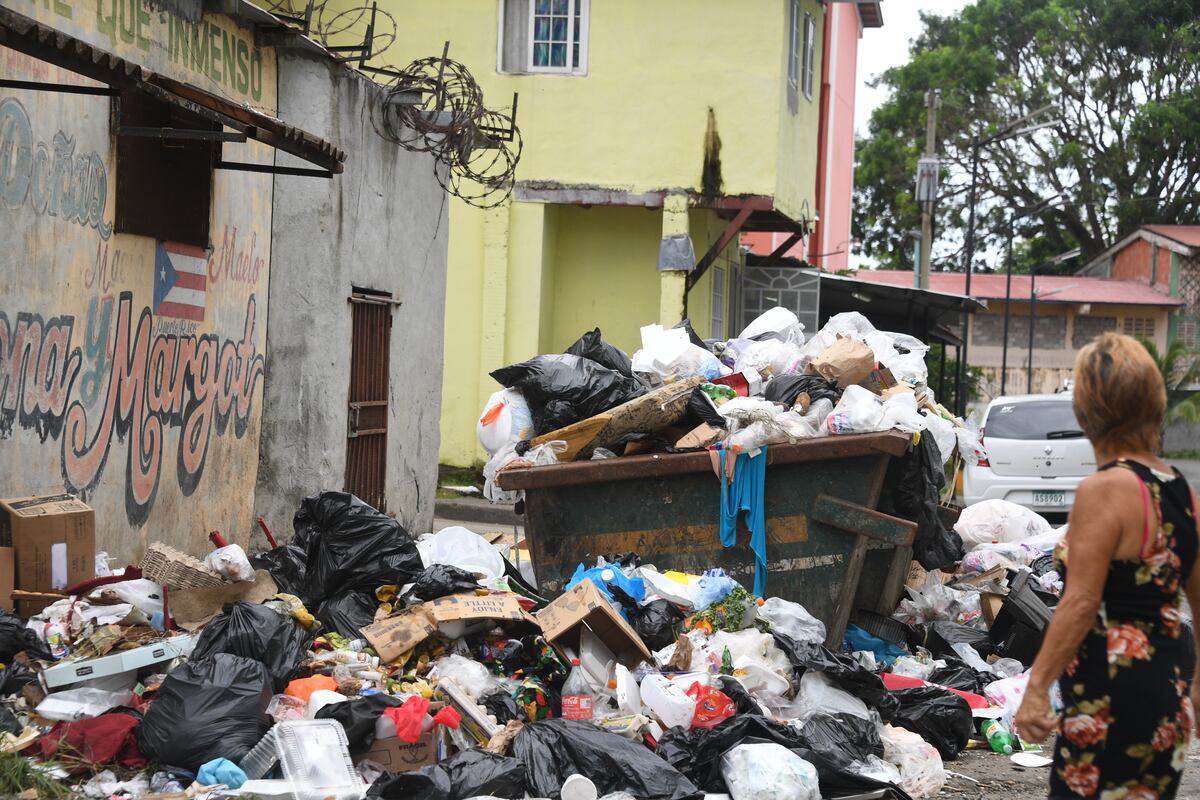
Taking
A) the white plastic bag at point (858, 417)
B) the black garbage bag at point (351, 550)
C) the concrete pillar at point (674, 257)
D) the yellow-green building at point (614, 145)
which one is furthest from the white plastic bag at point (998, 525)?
the yellow-green building at point (614, 145)

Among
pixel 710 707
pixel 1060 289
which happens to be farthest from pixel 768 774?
pixel 1060 289

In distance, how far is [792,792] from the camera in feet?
16.6

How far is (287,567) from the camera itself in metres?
7.16

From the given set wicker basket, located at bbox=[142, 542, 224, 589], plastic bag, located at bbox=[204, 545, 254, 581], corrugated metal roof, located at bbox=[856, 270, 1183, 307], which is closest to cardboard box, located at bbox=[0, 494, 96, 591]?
wicker basket, located at bbox=[142, 542, 224, 589]

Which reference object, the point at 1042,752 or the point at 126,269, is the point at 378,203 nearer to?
the point at 126,269

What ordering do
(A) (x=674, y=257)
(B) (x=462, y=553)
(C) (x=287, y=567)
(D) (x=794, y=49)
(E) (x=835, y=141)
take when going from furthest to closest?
(E) (x=835, y=141)
(D) (x=794, y=49)
(A) (x=674, y=257)
(B) (x=462, y=553)
(C) (x=287, y=567)

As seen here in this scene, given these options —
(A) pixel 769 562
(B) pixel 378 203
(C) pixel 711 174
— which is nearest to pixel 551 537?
(A) pixel 769 562

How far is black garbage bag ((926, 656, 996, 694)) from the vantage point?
22.6ft

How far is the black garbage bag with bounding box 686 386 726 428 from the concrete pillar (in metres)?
8.16

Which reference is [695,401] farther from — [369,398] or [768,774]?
[369,398]

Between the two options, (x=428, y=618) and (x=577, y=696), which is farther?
(x=428, y=618)

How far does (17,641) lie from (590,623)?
241 cm

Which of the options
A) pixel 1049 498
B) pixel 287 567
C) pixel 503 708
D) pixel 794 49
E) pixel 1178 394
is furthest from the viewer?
pixel 1178 394

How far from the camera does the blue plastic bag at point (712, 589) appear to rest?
6.61 meters
